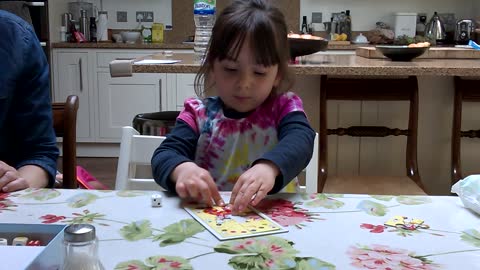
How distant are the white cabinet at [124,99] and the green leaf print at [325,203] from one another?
3514 millimetres

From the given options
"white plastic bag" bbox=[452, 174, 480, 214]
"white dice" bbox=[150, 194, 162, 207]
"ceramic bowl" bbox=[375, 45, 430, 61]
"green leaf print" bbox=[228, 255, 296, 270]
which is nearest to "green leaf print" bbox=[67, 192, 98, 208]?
"white dice" bbox=[150, 194, 162, 207]

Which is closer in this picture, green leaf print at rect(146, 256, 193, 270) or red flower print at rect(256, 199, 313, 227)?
green leaf print at rect(146, 256, 193, 270)

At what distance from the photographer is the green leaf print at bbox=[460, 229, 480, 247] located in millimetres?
736

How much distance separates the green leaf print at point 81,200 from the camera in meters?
0.87

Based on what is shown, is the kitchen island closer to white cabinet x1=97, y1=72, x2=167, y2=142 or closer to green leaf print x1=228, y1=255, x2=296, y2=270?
green leaf print x1=228, y1=255, x2=296, y2=270

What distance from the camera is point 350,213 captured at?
2.77ft

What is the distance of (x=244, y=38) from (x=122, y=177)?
1.30 feet

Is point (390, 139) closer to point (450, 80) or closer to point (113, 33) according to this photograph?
point (450, 80)

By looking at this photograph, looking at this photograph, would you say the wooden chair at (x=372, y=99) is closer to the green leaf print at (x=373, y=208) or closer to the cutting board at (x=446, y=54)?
the cutting board at (x=446, y=54)

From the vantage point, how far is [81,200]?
89cm

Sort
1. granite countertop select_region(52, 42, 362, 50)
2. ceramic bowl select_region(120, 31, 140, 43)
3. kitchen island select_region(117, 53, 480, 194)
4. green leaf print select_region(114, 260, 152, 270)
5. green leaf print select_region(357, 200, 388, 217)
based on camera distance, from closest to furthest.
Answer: green leaf print select_region(114, 260, 152, 270) < green leaf print select_region(357, 200, 388, 217) < kitchen island select_region(117, 53, 480, 194) < granite countertop select_region(52, 42, 362, 50) < ceramic bowl select_region(120, 31, 140, 43)

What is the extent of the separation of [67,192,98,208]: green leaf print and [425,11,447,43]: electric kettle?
4.02 meters

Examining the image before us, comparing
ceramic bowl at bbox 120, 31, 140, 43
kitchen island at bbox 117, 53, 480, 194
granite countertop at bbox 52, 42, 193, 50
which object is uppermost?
ceramic bowl at bbox 120, 31, 140, 43

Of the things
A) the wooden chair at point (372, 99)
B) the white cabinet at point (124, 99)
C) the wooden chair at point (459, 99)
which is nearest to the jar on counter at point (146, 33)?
the white cabinet at point (124, 99)
